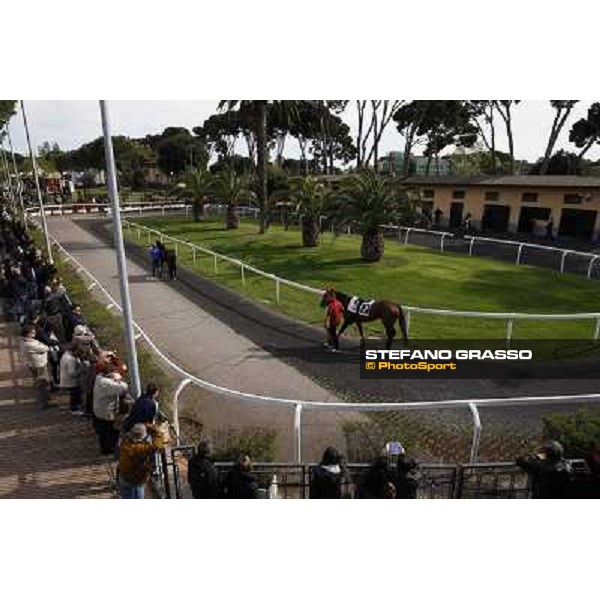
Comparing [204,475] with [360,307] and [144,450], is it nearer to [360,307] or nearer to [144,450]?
[144,450]

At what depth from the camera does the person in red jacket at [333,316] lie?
10656 millimetres

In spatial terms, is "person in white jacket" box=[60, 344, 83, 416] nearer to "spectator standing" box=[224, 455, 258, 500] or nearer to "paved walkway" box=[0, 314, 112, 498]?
"paved walkway" box=[0, 314, 112, 498]

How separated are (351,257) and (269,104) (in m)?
13.1

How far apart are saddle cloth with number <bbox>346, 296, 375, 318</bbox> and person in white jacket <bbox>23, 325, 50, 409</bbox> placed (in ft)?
17.8

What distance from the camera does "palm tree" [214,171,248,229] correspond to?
28797 mm

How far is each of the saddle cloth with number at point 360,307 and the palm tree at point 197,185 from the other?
2228cm

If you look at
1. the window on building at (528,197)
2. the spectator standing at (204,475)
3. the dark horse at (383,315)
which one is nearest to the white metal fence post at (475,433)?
the spectator standing at (204,475)

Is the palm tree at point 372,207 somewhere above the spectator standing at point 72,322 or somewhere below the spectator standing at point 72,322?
above

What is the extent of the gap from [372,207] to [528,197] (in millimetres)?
11262

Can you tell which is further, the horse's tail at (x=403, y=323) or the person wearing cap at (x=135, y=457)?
the horse's tail at (x=403, y=323)

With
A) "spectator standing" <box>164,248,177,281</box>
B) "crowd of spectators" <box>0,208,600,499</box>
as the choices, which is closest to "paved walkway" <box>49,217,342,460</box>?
"spectator standing" <box>164,248,177,281</box>

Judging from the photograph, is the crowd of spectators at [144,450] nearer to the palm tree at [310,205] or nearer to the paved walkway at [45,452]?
the paved walkway at [45,452]

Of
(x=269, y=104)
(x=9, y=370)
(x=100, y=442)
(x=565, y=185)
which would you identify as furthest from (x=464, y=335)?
(x=269, y=104)

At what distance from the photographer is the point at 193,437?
7457mm
